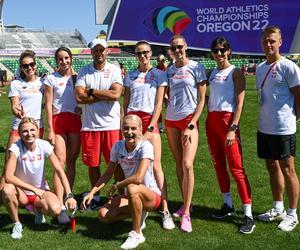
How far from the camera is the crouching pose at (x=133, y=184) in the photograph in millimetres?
4184

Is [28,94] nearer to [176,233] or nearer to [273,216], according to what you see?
[176,233]

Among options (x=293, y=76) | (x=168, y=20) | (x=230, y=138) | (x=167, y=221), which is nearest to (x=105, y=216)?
(x=167, y=221)

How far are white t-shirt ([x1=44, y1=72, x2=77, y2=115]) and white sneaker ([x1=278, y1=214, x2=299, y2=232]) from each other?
2.62m

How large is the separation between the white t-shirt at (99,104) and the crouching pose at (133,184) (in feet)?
1.96

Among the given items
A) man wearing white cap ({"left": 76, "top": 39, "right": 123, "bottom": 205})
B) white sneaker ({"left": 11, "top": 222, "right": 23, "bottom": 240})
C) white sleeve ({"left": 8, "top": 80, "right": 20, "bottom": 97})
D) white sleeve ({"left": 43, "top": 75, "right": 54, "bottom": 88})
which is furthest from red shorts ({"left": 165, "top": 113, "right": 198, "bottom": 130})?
white sneaker ({"left": 11, "top": 222, "right": 23, "bottom": 240})

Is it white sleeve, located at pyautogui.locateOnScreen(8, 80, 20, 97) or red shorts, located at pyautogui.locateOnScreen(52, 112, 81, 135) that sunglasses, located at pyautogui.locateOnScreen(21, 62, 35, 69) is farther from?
red shorts, located at pyautogui.locateOnScreen(52, 112, 81, 135)

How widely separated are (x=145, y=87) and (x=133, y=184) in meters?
1.14

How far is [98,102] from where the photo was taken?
4988 millimetres

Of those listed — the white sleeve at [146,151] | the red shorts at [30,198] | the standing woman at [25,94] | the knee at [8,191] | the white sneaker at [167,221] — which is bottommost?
the white sneaker at [167,221]

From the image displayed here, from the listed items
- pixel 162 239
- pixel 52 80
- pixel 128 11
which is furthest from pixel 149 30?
pixel 162 239

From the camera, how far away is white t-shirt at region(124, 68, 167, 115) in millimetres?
4785

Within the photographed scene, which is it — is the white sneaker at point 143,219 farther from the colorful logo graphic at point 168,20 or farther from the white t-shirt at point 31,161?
the colorful logo graphic at point 168,20

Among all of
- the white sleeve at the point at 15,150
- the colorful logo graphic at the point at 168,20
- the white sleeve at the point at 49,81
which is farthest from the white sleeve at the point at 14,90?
the colorful logo graphic at the point at 168,20

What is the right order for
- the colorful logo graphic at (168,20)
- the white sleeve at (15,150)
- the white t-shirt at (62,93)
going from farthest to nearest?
1. the colorful logo graphic at (168,20)
2. the white t-shirt at (62,93)
3. the white sleeve at (15,150)
